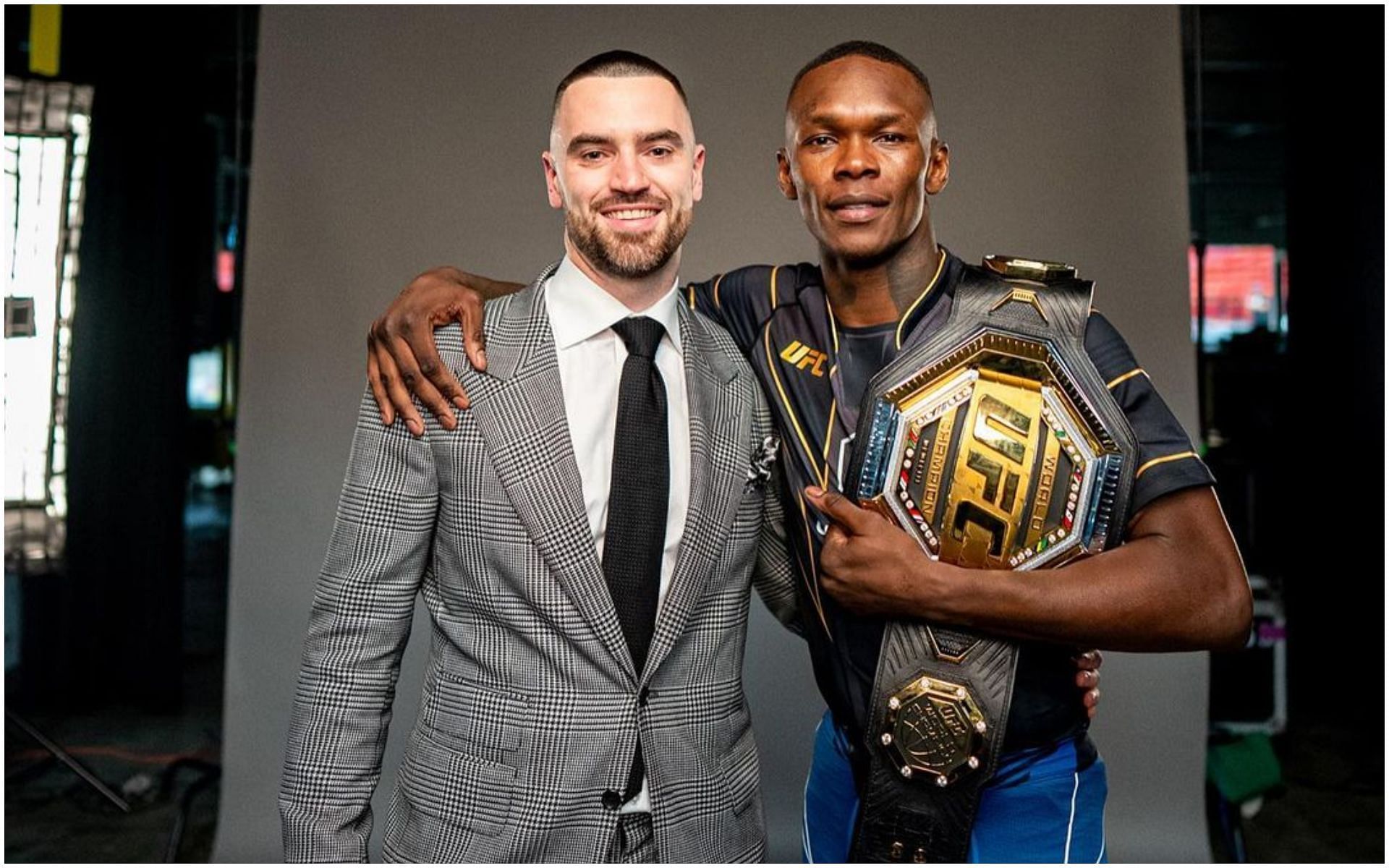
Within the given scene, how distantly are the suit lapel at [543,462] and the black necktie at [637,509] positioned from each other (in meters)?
0.03

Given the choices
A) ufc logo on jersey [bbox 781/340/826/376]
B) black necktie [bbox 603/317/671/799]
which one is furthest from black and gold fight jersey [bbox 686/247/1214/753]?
black necktie [bbox 603/317/671/799]

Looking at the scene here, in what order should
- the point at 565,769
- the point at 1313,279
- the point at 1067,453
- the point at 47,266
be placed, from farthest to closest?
1. the point at 1313,279
2. the point at 47,266
3. the point at 1067,453
4. the point at 565,769

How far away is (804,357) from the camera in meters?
1.94

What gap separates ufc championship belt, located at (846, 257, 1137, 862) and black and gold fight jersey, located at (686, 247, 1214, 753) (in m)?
0.03

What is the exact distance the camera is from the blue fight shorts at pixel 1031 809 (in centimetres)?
189

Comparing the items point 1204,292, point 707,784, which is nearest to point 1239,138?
point 1204,292

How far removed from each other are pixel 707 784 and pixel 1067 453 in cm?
67

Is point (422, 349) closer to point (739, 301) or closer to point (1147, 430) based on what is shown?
point (739, 301)

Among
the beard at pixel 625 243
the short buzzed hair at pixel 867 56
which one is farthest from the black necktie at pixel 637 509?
the short buzzed hair at pixel 867 56

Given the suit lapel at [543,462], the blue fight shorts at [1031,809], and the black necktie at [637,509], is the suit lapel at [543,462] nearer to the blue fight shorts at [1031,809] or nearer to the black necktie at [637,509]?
the black necktie at [637,509]

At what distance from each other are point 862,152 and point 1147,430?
56 cm

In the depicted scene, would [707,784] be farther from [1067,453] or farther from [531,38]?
[531,38]

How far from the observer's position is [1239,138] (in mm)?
4250

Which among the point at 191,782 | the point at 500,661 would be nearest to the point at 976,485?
the point at 500,661
